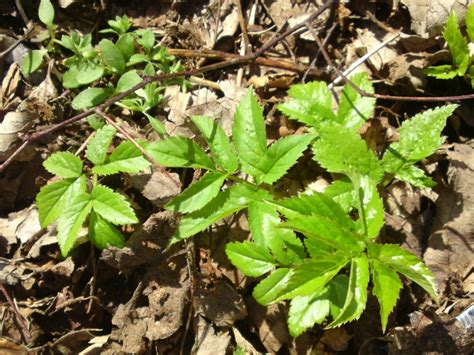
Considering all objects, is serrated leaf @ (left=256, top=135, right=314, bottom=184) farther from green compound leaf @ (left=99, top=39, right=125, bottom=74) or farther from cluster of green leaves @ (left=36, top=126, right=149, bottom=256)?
green compound leaf @ (left=99, top=39, right=125, bottom=74)

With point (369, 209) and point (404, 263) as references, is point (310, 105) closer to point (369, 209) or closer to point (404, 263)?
point (369, 209)

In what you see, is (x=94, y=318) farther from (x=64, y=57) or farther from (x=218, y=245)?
(x=64, y=57)

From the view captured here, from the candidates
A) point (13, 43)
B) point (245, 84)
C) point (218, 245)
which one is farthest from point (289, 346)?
point (13, 43)

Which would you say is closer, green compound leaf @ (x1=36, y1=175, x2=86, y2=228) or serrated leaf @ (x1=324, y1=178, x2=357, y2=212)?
serrated leaf @ (x1=324, y1=178, x2=357, y2=212)

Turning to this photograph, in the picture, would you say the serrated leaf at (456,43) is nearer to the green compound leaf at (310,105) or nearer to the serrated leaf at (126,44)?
the green compound leaf at (310,105)

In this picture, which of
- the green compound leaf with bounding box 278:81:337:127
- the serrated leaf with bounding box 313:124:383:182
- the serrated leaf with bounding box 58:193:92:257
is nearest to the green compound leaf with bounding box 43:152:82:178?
the serrated leaf with bounding box 58:193:92:257
